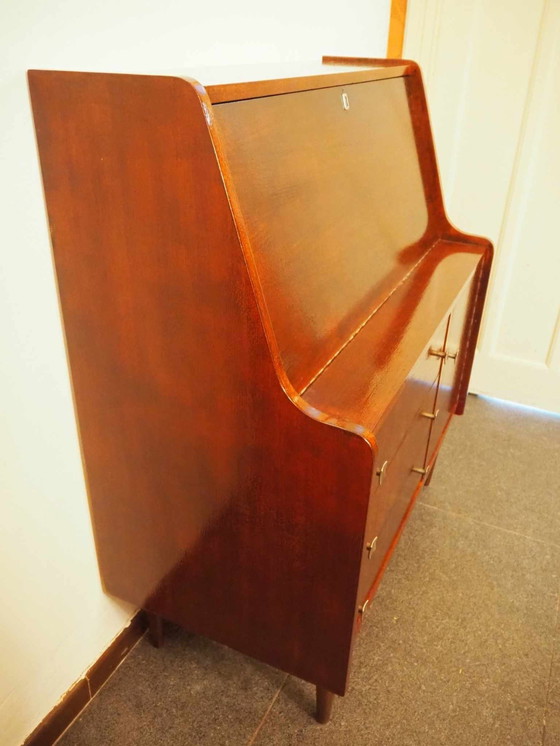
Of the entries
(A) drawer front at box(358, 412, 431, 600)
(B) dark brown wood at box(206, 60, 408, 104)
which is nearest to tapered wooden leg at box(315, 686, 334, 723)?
(A) drawer front at box(358, 412, 431, 600)

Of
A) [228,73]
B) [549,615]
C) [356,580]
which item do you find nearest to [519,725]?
[549,615]

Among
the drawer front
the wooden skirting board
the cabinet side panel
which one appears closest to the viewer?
the cabinet side panel

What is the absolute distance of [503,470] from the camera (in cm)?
200

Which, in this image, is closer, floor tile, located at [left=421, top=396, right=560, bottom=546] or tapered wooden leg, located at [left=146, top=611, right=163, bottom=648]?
tapered wooden leg, located at [left=146, top=611, right=163, bottom=648]

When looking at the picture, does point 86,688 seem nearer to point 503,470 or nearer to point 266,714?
point 266,714

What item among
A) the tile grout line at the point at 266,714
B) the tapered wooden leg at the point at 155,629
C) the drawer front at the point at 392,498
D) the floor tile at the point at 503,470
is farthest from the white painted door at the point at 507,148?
the tapered wooden leg at the point at 155,629

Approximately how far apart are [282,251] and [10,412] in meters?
0.49

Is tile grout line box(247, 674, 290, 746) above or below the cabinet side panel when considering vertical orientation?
below

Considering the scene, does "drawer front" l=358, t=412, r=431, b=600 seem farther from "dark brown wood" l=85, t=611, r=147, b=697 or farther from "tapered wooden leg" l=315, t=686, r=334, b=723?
"dark brown wood" l=85, t=611, r=147, b=697

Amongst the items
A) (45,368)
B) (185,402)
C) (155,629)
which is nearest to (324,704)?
(155,629)

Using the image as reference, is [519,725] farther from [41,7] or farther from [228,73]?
[41,7]

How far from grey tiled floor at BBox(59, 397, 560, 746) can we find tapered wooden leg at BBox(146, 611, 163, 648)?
20 millimetres

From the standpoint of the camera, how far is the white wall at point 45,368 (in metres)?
0.84

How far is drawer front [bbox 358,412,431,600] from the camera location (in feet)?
3.27
